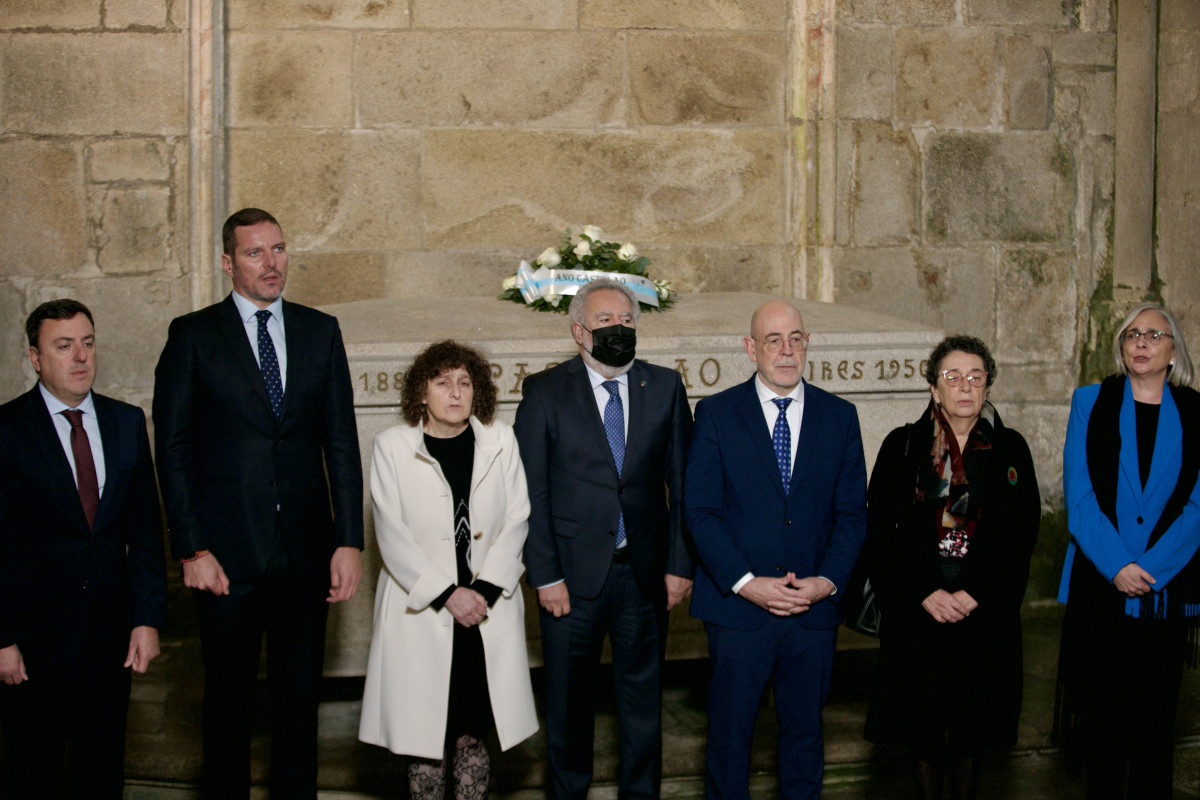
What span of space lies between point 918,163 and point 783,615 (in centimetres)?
316

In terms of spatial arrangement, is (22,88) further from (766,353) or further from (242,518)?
(766,353)

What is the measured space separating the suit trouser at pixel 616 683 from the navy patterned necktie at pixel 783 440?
1.61ft

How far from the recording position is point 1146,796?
320 centimetres

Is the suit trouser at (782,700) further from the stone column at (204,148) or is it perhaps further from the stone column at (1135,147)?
the stone column at (1135,147)

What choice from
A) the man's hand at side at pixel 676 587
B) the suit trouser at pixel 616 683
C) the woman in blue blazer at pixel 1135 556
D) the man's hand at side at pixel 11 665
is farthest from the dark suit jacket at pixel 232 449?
the woman in blue blazer at pixel 1135 556

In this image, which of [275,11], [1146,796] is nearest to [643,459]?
[1146,796]

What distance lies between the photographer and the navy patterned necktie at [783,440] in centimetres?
312

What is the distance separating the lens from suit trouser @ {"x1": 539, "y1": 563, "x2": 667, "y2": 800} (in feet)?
10.3

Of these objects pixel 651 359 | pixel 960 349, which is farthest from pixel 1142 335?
pixel 651 359

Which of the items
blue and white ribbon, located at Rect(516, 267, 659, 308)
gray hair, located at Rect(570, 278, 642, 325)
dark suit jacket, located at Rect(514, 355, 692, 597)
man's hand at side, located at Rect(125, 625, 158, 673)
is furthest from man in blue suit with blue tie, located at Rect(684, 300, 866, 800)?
blue and white ribbon, located at Rect(516, 267, 659, 308)

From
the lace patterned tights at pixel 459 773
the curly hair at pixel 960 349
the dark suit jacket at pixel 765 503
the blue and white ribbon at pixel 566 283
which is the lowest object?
the lace patterned tights at pixel 459 773

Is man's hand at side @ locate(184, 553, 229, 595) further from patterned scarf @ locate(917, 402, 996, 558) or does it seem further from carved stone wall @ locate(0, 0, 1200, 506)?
carved stone wall @ locate(0, 0, 1200, 506)

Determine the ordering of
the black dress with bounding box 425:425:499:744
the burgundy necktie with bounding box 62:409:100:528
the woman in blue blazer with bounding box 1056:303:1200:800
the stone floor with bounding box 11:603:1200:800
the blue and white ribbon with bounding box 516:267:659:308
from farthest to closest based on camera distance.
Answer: the blue and white ribbon with bounding box 516:267:659:308
the stone floor with bounding box 11:603:1200:800
the woman in blue blazer with bounding box 1056:303:1200:800
the black dress with bounding box 425:425:499:744
the burgundy necktie with bounding box 62:409:100:528

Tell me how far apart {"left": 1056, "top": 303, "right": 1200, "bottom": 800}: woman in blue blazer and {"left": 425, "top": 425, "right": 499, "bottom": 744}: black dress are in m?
1.62
